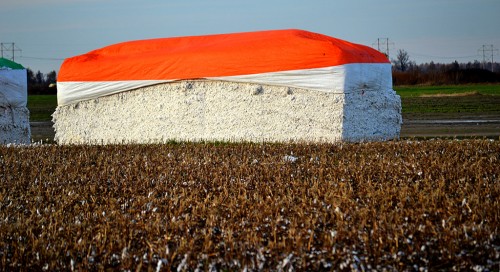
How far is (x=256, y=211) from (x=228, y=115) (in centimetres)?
780

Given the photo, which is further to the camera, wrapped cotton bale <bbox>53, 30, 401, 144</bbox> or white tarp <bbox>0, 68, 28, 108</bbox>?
white tarp <bbox>0, 68, 28, 108</bbox>

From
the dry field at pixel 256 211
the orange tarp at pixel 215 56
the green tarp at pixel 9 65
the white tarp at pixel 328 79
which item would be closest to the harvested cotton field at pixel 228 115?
the white tarp at pixel 328 79

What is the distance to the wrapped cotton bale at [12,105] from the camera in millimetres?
16500

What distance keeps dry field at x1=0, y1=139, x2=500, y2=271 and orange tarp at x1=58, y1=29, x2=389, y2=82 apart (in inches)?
117

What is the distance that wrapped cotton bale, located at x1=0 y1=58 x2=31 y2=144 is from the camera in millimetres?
16500

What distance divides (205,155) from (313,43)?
3.74 meters

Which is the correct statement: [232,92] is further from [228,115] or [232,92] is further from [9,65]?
[9,65]

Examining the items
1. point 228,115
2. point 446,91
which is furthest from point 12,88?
point 446,91

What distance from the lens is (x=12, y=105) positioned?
54.4 ft

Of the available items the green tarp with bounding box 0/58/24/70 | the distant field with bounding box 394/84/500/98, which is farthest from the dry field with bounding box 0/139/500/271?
the distant field with bounding box 394/84/500/98

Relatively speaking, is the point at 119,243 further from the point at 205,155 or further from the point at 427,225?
the point at 205,155

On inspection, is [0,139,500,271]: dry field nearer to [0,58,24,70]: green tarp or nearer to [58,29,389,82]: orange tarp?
[58,29,389,82]: orange tarp

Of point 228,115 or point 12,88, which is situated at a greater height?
point 12,88

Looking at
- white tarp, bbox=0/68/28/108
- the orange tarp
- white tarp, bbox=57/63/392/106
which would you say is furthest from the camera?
white tarp, bbox=0/68/28/108
